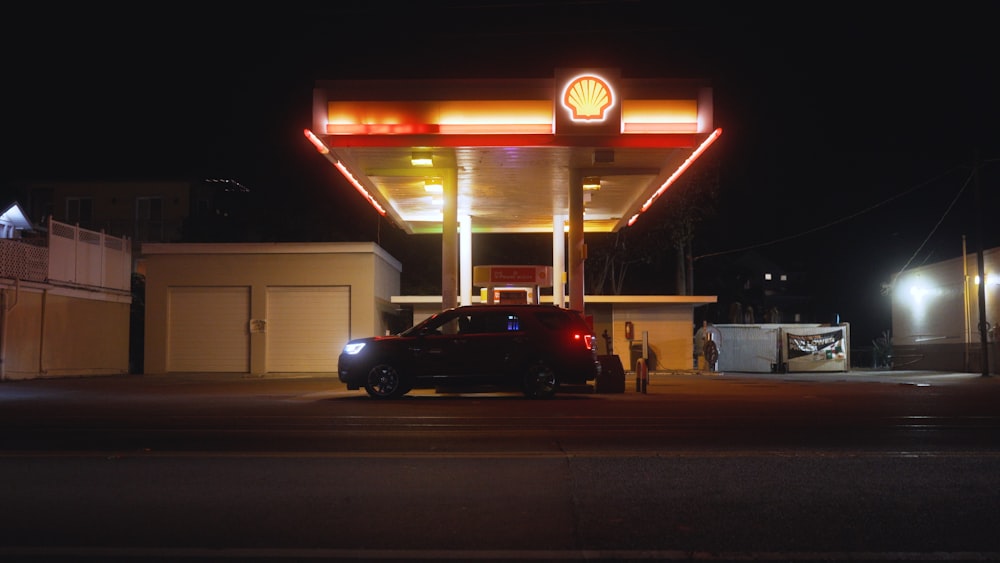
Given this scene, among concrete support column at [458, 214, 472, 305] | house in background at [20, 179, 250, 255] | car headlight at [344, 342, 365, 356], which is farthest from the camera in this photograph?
house in background at [20, 179, 250, 255]

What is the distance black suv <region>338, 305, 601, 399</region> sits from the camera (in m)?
17.4

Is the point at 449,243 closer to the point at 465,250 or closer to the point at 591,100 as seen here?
the point at 591,100

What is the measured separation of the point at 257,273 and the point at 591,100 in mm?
14961

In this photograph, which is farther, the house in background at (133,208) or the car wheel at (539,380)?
the house in background at (133,208)

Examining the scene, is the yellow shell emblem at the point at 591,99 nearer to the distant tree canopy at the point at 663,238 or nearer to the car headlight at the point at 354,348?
the car headlight at the point at 354,348

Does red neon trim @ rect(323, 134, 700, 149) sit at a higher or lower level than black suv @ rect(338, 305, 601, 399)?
higher

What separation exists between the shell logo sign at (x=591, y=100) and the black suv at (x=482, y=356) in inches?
175

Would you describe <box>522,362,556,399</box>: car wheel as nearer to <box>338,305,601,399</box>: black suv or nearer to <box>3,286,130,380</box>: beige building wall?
<box>338,305,601,399</box>: black suv

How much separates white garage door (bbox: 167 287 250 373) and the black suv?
45.6ft

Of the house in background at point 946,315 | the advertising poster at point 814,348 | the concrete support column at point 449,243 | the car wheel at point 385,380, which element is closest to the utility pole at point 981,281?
the house in background at point 946,315

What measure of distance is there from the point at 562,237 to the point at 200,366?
1240 cm

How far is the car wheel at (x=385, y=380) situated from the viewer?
17.5m

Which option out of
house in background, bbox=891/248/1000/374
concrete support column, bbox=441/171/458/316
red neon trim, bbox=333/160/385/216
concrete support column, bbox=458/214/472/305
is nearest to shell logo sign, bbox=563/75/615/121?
concrete support column, bbox=441/171/458/316

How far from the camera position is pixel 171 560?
19.6 feet
